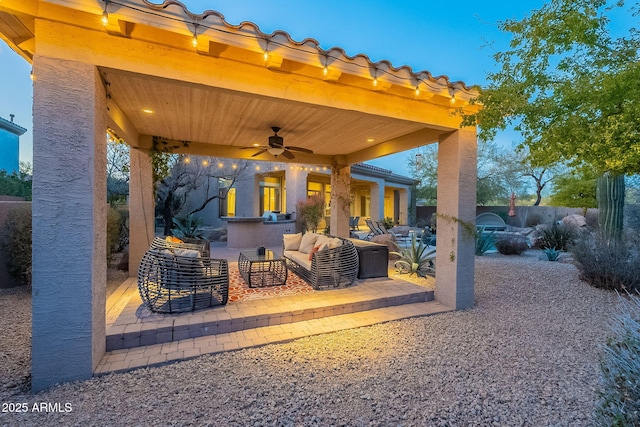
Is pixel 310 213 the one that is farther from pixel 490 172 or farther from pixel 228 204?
pixel 490 172

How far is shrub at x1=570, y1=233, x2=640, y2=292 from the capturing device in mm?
5402

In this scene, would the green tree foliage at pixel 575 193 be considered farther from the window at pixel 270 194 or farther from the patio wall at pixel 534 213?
the window at pixel 270 194

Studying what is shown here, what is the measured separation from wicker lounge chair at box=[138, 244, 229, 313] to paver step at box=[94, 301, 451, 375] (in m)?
0.61

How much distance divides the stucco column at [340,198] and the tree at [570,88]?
4.18m

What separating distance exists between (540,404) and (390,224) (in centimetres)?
1404

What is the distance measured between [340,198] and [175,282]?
17.0 feet

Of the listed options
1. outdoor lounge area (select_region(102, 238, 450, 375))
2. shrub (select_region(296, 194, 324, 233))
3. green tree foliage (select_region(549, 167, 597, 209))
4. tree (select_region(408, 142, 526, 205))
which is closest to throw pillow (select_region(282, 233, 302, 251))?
outdoor lounge area (select_region(102, 238, 450, 375))

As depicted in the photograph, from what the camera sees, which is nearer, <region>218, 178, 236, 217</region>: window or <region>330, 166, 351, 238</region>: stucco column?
<region>330, 166, 351, 238</region>: stucco column

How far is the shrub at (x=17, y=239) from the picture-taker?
5.10 m

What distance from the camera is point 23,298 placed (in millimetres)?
4820

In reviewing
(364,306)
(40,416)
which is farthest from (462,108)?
(40,416)

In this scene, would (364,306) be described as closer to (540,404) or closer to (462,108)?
(540,404)

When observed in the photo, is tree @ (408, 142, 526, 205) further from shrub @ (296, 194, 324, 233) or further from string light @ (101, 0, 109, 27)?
string light @ (101, 0, 109, 27)

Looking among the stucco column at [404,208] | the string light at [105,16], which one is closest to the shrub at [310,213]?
the stucco column at [404,208]
